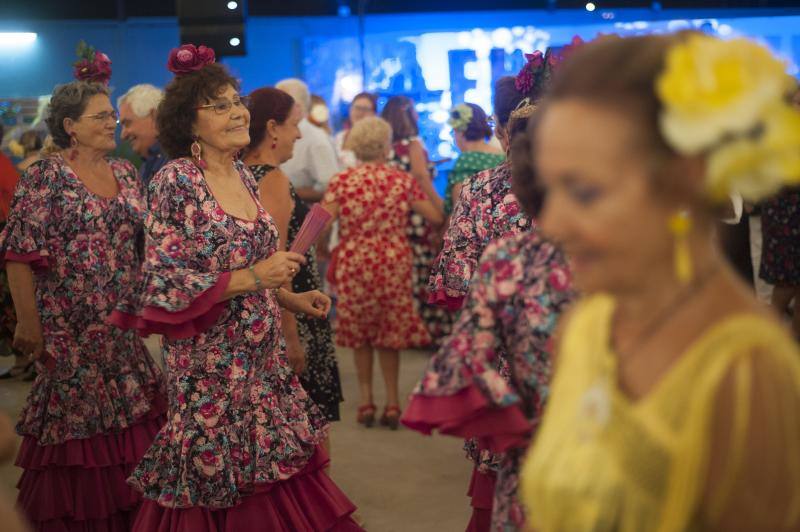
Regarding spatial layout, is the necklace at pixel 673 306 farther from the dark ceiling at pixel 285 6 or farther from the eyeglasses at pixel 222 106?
the dark ceiling at pixel 285 6

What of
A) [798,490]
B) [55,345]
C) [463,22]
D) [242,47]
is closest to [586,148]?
[798,490]

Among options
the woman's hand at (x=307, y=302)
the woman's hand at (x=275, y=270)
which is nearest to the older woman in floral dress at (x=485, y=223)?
the woman's hand at (x=307, y=302)

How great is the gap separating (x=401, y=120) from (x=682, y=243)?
591 centimetres

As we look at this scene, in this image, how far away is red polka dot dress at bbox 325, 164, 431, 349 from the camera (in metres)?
5.70

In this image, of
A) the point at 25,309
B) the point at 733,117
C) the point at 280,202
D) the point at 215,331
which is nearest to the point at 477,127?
the point at 280,202

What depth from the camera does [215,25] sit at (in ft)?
19.9

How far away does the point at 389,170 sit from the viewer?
5.75 meters

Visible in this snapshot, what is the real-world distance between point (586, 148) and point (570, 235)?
102 millimetres

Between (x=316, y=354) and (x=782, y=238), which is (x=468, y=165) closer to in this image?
(x=782, y=238)

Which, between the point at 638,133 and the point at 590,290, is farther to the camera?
the point at 590,290

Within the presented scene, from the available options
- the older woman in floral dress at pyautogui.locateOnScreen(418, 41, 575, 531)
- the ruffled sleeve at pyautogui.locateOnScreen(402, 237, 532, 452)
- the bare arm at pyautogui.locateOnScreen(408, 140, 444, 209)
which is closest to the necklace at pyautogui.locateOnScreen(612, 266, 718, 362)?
the ruffled sleeve at pyautogui.locateOnScreen(402, 237, 532, 452)

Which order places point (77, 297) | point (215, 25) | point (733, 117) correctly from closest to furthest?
point (733, 117)
point (77, 297)
point (215, 25)

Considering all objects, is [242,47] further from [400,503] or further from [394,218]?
[400,503]

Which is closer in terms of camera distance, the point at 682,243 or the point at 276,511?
the point at 682,243
